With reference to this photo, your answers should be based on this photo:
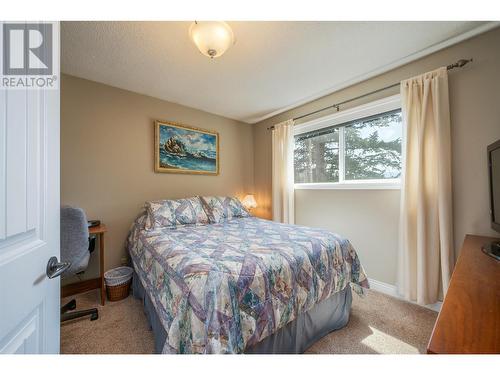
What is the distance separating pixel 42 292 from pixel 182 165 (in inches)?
95.4

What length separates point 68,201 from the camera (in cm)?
213

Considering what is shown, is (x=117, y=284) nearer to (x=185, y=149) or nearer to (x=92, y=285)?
(x=92, y=285)

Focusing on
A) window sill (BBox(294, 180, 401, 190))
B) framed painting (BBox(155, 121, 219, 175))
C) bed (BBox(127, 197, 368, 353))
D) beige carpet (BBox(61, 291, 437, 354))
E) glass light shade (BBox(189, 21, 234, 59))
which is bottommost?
beige carpet (BBox(61, 291, 437, 354))

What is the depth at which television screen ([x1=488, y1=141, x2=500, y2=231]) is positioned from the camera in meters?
1.28

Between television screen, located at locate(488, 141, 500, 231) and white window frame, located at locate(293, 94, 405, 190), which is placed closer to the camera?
television screen, located at locate(488, 141, 500, 231)

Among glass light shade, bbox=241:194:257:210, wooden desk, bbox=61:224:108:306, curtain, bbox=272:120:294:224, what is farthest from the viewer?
glass light shade, bbox=241:194:257:210

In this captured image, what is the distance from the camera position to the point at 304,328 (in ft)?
4.51

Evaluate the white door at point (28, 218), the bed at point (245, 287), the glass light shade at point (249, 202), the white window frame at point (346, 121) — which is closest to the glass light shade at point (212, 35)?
the white door at point (28, 218)

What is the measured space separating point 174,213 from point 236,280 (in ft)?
5.02

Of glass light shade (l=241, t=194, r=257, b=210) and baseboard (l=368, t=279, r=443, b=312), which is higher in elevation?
glass light shade (l=241, t=194, r=257, b=210)

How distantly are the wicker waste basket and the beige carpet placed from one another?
0.26 ft

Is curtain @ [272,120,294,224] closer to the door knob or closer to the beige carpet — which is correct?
the beige carpet

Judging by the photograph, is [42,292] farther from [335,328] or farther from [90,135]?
[90,135]

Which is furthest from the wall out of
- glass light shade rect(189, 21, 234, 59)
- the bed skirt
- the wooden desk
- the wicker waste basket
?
the wooden desk
